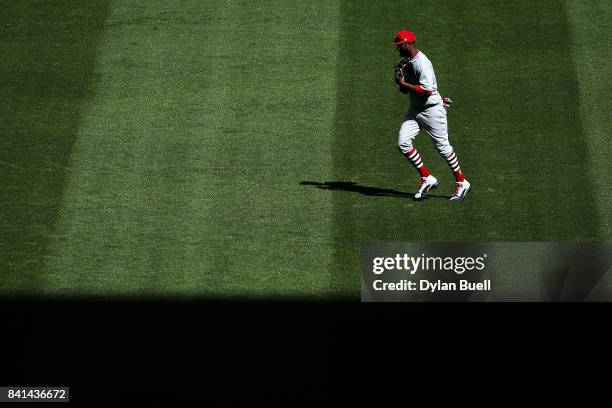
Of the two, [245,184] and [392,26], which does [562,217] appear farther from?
[392,26]

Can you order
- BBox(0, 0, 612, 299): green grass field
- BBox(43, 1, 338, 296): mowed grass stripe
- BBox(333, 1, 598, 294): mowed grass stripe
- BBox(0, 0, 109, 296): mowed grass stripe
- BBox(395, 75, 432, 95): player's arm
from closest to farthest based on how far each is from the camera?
BBox(43, 1, 338, 296): mowed grass stripe → BBox(0, 0, 612, 299): green grass field → BBox(0, 0, 109, 296): mowed grass stripe → BBox(333, 1, 598, 294): mowed grass stripe → BBox(395, 75, 432, 95): player's arm

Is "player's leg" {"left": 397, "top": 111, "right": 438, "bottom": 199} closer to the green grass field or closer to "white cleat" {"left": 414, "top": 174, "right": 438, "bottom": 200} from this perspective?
"white cleat" {"left": 414, "top": 174, "right": 438, "bottom": 200}

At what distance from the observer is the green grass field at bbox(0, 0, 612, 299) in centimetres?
1366

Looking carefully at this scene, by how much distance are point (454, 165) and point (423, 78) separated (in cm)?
119

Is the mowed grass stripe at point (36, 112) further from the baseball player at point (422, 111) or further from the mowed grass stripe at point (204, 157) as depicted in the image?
the baseball player at point (422, 111)

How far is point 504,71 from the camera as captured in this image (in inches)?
711

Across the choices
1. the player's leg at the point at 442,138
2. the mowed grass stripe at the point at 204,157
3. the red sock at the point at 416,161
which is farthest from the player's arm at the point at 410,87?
the mowed grass stripe at the point at 204,157

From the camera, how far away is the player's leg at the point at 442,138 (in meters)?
14.8

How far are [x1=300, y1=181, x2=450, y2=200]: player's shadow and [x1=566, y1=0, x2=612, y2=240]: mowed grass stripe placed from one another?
2.05 metres

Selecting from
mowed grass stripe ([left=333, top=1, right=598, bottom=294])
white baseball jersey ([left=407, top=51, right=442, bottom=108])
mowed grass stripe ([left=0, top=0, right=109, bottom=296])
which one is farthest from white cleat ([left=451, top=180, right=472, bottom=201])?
mowed grass stripe ([left=0, top=0, right=109, bottom=296])

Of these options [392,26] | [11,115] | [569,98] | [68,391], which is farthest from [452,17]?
[68,391]

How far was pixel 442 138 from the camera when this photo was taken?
14805 millimetres

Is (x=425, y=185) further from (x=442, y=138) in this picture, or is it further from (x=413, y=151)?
(x=442, y=138)

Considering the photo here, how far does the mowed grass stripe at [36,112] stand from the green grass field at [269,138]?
0.03m
